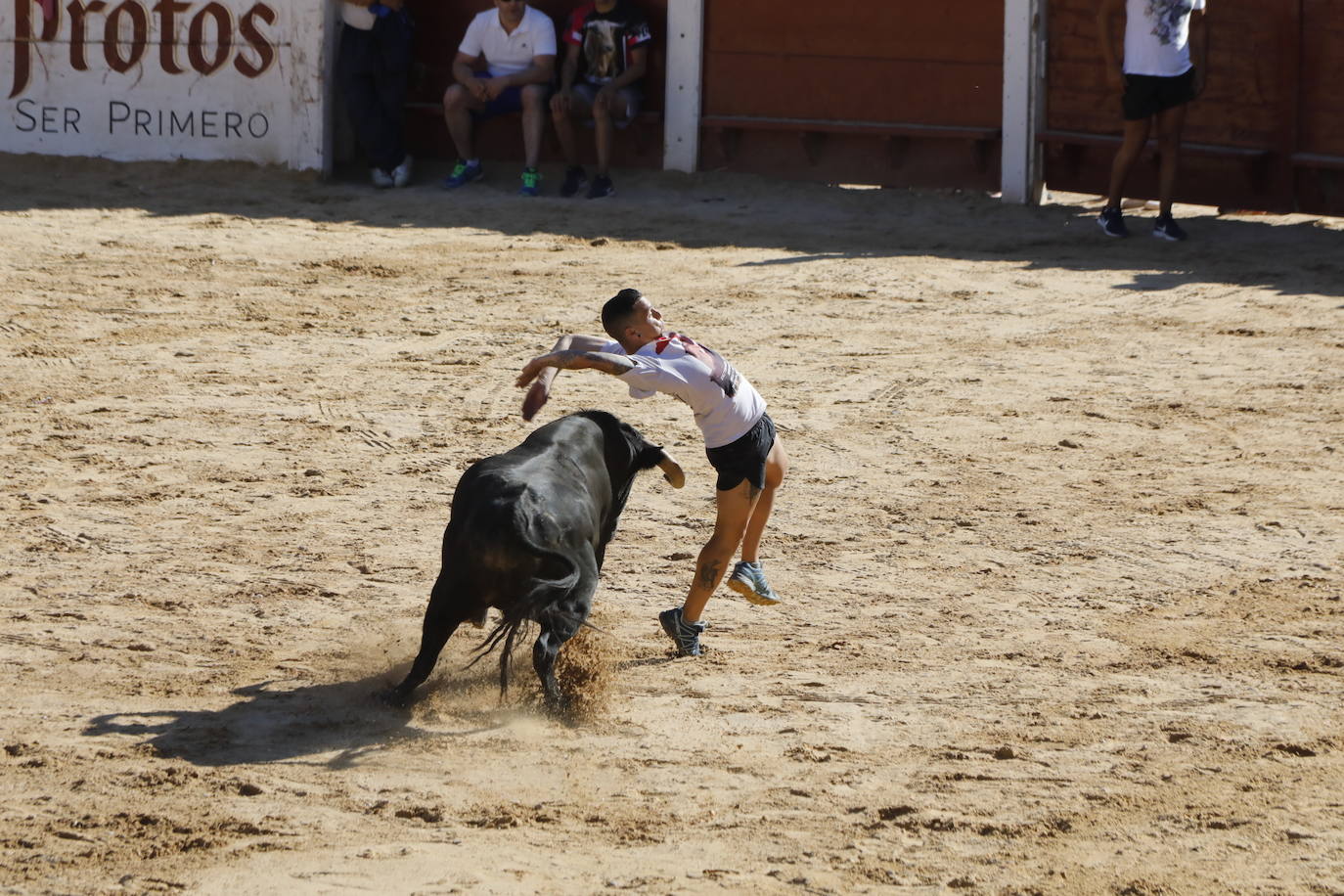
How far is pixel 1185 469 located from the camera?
6215 millimetres

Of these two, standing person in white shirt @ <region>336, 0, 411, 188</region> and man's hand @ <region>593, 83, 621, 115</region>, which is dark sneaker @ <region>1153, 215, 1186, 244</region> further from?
standing person in white shirt @ <region>336, 0, 411, 188</region>

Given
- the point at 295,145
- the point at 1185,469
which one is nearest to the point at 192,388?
the point at 1185,469

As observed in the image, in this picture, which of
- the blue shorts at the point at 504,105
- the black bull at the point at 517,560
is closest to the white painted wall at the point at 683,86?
the blue shorts at the point at 504,105

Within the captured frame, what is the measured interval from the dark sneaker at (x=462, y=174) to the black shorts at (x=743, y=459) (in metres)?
7.23

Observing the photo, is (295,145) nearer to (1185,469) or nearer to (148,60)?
(148,60)

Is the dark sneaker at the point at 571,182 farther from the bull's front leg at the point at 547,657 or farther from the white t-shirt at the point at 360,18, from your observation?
the bull's front leg at the point at 547,657

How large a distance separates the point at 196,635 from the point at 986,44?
8047 mm

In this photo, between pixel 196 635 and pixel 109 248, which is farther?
pixel 109 248

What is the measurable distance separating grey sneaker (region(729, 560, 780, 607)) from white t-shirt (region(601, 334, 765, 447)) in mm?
405

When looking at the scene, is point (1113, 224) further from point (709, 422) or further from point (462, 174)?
point (709, 422)

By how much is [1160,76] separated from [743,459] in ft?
20.2

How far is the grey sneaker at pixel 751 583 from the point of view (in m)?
4.69

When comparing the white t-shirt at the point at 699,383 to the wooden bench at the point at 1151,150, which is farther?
the wooden bench at the point at 1151,150

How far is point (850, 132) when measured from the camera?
11.5 metres
